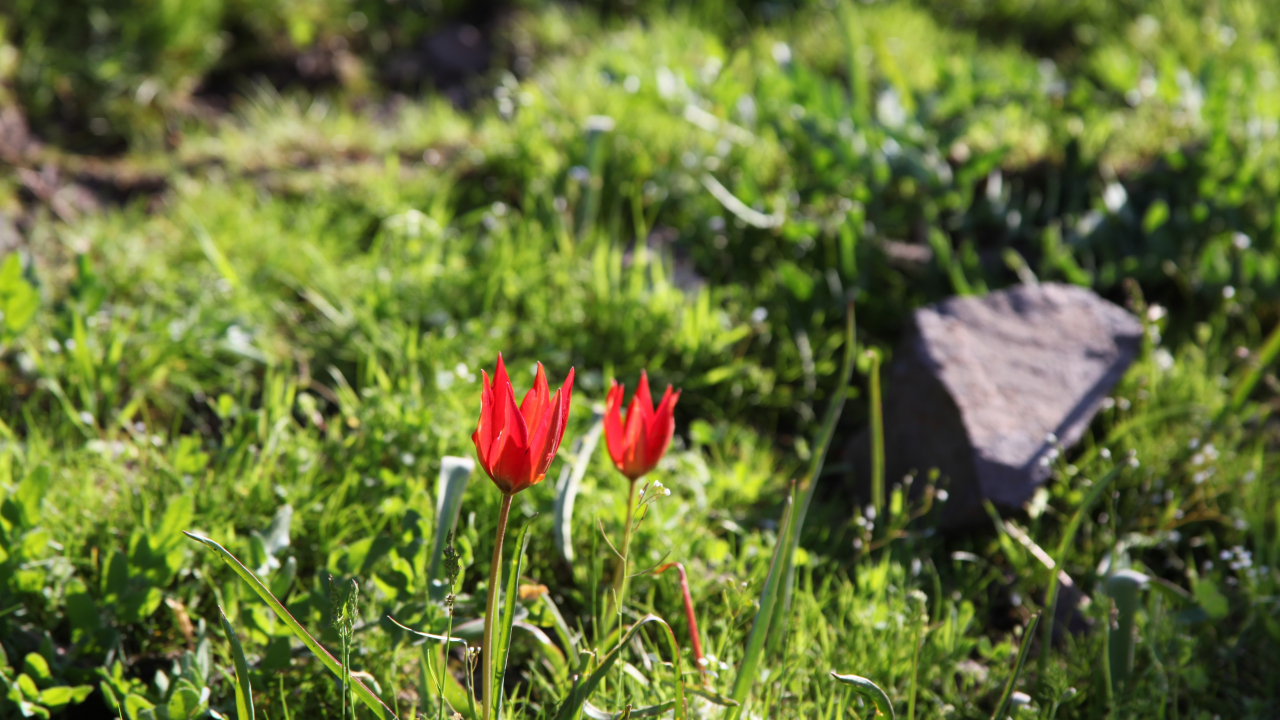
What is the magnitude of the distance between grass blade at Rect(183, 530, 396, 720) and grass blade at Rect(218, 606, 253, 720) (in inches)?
1.9

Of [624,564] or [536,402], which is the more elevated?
[536,402]

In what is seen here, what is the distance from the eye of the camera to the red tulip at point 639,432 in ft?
4.07

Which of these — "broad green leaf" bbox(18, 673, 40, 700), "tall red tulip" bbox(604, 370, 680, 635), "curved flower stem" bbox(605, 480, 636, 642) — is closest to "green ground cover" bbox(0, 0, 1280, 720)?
"broad green leaf" bbox(18, 673, 40, 700)

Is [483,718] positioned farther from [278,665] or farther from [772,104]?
[772,104]

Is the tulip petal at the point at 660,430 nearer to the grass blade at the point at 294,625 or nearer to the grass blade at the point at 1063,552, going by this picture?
the grass blade at the point at 294,625

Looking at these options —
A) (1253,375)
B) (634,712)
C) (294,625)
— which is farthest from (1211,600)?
(294,625)

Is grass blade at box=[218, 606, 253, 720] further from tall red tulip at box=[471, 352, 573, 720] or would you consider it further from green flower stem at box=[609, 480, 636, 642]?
green flower stem at box=[609, 480, 636, 642]

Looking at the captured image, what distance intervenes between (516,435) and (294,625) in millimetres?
364

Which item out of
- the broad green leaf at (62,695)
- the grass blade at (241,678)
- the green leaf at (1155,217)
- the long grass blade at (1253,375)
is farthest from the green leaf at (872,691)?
the green leaf at (1155,217)

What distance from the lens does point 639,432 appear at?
1254 mm

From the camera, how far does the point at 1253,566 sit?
1.91 meters

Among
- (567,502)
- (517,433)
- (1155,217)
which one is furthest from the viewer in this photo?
(1155,217)

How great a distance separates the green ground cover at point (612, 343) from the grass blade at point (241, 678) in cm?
A: 13

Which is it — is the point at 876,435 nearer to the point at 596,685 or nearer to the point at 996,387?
the point at 996,387
